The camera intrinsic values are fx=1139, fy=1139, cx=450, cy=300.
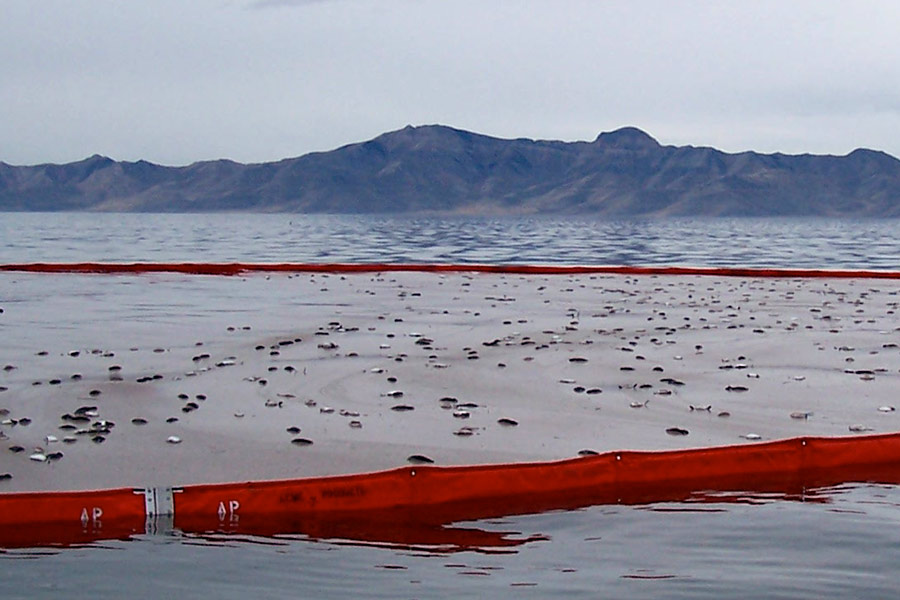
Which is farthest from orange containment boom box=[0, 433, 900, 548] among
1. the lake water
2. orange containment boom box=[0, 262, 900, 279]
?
orange containment boom box=[0, 262, 900, 279]

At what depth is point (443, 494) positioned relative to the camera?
31.9 ft

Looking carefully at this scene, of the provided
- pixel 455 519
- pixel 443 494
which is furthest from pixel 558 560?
pixel 443 494

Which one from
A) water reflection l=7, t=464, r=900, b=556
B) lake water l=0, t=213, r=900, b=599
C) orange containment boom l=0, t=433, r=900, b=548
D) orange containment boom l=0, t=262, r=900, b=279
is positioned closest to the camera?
lake water l=0, t=213, r=900, b=599

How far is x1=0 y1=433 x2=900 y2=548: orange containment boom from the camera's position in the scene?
8.90m

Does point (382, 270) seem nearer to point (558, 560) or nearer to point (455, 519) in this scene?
point (455, 519)

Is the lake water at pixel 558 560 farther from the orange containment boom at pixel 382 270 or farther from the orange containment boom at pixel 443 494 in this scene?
the orange containment boom at pixel 382 270

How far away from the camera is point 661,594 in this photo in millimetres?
7613

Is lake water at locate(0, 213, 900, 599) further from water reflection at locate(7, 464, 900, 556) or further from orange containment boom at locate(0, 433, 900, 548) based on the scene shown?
orange containment boom at locate(0, 433, 900, 548)

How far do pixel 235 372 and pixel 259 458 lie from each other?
4.93 m

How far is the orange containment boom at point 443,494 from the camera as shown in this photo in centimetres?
890

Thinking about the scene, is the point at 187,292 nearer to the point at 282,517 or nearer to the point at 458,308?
the point at 458,308

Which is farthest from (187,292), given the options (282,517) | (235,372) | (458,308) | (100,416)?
(282,517)

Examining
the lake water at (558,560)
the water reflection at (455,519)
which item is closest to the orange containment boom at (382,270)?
the water reflection at (455,519)

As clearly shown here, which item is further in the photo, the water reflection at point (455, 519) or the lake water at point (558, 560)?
the water reflection at point (455, 519)
